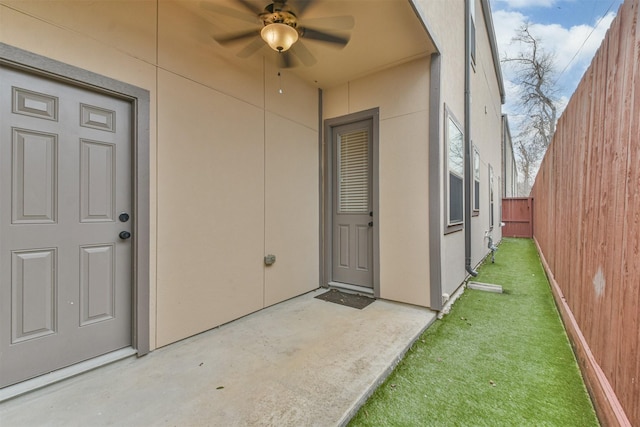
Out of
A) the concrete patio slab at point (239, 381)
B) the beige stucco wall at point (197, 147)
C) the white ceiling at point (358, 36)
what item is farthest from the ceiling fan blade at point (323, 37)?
the concrete patio slab at point (239, 381)

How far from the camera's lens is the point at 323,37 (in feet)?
7.91

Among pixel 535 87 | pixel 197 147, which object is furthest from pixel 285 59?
pixel 535 87

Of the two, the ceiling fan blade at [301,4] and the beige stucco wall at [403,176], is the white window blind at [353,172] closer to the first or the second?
the beige stucco wall at [403,176]

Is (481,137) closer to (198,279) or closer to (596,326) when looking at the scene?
(596,326)

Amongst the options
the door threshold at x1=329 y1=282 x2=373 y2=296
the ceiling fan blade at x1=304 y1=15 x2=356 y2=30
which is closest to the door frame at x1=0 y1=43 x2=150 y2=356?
the ceiling fan blade at x1=304 y1=15 x2=356 y2=30

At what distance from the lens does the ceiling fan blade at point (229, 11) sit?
223 cm

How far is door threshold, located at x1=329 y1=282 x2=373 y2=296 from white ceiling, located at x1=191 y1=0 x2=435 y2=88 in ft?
9.76

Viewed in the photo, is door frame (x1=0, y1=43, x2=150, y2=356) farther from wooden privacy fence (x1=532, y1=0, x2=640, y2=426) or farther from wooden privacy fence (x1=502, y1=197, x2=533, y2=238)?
wooden privacy fence (x1=502, y1=197, x2=533, y2=238)

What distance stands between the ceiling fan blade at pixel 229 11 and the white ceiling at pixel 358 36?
28mm

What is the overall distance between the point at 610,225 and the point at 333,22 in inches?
101

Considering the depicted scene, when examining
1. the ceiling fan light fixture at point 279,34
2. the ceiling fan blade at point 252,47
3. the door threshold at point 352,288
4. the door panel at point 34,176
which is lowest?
the door threshold at point 352,288

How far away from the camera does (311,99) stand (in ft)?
13.1

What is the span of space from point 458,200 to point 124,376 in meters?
4.33

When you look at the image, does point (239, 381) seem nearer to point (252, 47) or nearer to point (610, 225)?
point (610, 225)
